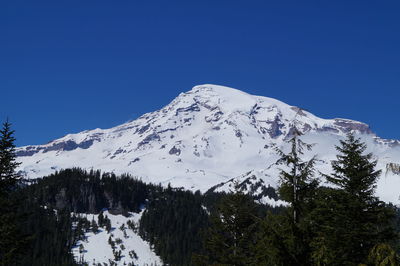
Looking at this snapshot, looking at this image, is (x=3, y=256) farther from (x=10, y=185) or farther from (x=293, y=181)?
(x=293, y=181)

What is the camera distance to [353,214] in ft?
76.0

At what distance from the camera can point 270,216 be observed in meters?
19.8

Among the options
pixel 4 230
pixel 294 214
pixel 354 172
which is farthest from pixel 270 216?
pixel 4 230

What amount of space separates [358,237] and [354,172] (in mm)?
3824

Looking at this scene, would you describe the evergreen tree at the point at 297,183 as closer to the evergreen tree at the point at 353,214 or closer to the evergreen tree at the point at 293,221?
the evergreen tree at the point at 293,221

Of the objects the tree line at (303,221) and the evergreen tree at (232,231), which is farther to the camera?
the evergreen tree at (232,231)

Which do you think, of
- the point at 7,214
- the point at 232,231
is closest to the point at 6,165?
the point at 7,214

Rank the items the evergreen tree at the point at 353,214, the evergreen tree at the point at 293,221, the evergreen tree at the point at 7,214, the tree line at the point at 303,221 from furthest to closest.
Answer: the evergreen tree at the point at 7,214 < the evergreen tree at the point at 353,214 < the tree line at the point at 303,221 < the evergreen tree at the point at 293,221

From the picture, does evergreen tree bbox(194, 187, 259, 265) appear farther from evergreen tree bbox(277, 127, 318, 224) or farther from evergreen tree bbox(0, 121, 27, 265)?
evergreen tree bbox(0, 121, 27, 265)

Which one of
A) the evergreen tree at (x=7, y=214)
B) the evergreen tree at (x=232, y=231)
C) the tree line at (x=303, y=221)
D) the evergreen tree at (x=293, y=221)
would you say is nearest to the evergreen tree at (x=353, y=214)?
the tree line at (x=303, y=221)

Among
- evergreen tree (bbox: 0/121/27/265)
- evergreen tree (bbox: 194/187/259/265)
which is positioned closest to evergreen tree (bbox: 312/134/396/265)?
evergreen tree (bbox: 194/187/259/265)

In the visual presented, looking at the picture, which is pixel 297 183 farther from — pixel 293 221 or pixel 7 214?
pixel 7 214

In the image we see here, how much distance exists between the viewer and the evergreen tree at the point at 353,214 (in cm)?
2181

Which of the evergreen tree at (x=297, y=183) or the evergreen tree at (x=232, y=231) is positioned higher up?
the evergreen tree at (x=297, y=183)
